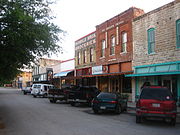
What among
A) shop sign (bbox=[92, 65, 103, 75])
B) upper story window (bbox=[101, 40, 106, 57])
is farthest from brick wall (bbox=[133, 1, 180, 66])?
shop sign (bbox=[92, 65, 103, 75])

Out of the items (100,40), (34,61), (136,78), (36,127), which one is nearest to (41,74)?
(100,40)

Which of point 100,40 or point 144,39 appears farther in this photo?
point 100,40

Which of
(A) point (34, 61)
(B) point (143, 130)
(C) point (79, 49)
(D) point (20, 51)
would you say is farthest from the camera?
(C) point (79, 49)

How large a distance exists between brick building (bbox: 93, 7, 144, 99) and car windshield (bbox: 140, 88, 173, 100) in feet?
34.5

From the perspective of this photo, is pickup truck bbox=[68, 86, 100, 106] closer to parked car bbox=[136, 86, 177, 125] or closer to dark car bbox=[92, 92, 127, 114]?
dark car bbox=[92, 92, 127, 114]

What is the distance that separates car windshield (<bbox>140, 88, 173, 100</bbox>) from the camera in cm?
1005

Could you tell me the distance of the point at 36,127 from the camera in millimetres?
9086

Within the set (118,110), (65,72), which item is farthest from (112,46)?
(65,72)

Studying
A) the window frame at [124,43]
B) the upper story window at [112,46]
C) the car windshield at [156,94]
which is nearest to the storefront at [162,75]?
the window frame at [124,43]

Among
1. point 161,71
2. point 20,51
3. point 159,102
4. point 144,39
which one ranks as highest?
point 144,39

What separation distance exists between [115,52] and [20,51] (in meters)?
14.2

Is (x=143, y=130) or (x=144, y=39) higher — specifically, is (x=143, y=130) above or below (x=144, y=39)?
below

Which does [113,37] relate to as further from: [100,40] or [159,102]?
[159,102]

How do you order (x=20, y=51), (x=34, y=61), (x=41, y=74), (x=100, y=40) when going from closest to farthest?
(x=20, y=51) → (x=34, y=61) → (x=100, y=40) → (x=41, y=74)
